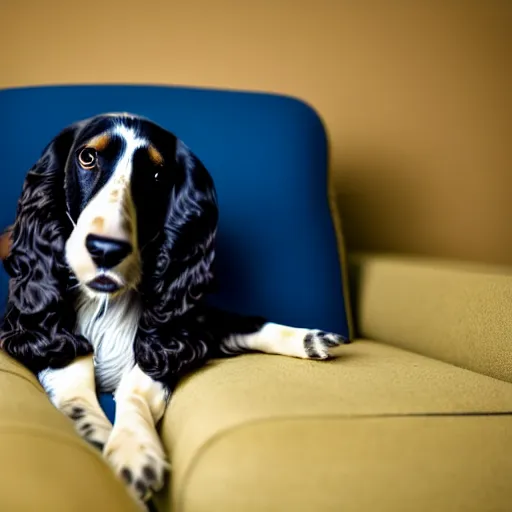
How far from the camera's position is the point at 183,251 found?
100 cm

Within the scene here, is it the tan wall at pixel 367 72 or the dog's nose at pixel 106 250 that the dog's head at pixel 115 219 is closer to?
the dog's nose at pixel 106 250

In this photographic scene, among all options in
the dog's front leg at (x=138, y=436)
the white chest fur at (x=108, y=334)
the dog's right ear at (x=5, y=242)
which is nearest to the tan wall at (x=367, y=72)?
the dog's right ear at (x=5, y=242)

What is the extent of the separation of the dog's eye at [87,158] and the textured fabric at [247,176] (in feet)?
0.98

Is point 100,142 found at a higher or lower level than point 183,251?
higher

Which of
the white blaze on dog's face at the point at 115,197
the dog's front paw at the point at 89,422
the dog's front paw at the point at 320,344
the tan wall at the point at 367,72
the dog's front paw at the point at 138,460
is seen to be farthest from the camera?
the tan wall at the point at 367,72

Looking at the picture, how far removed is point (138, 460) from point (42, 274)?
1.14 feet

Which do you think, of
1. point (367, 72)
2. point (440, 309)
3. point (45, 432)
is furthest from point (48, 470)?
point (367, 72)

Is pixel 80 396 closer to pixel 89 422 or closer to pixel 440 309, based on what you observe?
pixel 89 422

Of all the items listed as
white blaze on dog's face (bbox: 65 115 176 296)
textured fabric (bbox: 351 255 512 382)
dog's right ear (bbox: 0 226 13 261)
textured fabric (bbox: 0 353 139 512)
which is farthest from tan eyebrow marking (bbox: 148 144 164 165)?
textured fabric (bbox: 351 255 512 382)

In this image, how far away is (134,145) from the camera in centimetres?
96

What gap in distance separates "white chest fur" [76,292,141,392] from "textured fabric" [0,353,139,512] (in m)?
0.23

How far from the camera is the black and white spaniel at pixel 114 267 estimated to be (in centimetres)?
93

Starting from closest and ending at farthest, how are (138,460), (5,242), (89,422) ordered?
(138,460) < (89,422) < (5,242)

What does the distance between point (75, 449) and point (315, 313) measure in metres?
0.66
